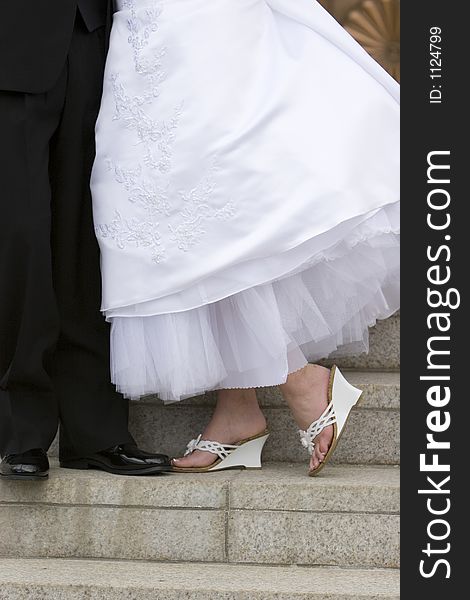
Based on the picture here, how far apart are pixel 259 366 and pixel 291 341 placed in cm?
8

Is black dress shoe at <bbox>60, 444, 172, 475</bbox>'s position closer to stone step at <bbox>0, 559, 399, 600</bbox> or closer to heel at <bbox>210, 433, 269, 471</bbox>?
heel at <bbox>210, 433, 269, 471</bbox>

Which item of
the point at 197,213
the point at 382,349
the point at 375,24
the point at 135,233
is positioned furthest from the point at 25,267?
the point at 375,24

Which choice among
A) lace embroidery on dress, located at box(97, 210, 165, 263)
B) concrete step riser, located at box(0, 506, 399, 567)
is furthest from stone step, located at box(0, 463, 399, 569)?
lace embroidery on dress, located at box(97, 210, 165, 263)

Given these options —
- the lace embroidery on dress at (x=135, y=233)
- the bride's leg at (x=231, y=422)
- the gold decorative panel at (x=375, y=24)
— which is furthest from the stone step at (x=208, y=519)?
the gold decorative panel at (x=375, y=24)

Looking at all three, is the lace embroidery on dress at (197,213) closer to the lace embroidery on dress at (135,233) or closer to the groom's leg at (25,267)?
the lace embroidery on dress at (135,233)

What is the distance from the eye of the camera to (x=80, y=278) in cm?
213

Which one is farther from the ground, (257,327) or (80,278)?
(80,278)

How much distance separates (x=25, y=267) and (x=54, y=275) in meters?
0.13

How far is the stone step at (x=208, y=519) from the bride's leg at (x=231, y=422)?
11 centimetres

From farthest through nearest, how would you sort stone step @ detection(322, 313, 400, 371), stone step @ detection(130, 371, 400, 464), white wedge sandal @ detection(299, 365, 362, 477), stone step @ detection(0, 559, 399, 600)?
1. stone step @ detection(322, 313, 400, 371)
2. stone step @ detection(130, 371, 400, 464)
3. white wedge sandal @ detection(299, 365, 362, 477)
4. stone step @ detection(0, 559, 399, 600)

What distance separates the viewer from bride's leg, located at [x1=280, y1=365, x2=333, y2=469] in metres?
2.08

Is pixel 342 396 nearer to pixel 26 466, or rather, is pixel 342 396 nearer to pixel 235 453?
pixel 235 453

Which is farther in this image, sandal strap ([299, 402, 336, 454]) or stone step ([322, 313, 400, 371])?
stone step ([322, 313, 400, 371])

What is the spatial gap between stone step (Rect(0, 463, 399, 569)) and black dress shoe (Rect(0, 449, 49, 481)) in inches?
1.2
